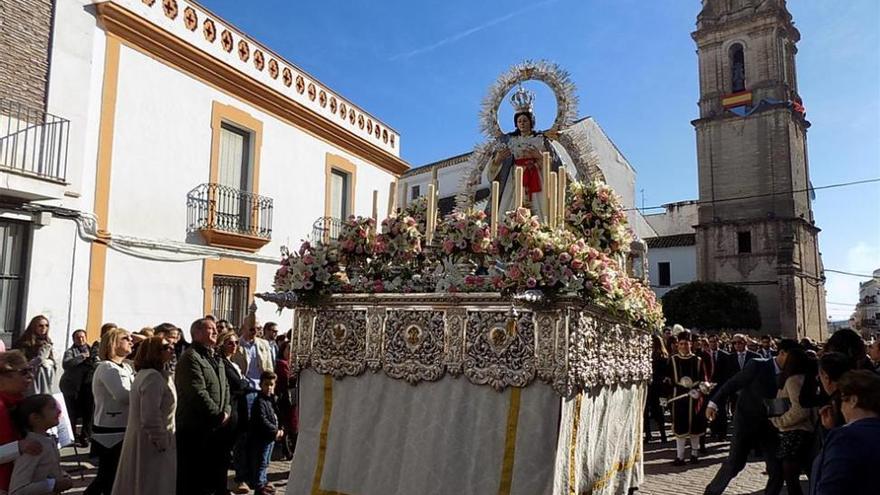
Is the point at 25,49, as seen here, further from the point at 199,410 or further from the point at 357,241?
the point at 357,241

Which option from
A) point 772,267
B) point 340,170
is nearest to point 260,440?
point 340,170

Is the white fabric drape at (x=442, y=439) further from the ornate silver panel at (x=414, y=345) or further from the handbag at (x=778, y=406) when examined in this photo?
the handbag at (x=778, y=406)

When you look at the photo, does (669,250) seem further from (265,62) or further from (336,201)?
(265,62)

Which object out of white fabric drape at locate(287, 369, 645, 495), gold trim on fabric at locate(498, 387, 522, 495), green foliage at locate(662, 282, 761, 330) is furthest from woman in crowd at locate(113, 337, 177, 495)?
green foliage at locate(662, 282, 761, 330)

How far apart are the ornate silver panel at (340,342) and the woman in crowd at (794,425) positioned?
10.9 feet

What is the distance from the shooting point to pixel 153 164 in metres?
10.7

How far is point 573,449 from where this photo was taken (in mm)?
4191

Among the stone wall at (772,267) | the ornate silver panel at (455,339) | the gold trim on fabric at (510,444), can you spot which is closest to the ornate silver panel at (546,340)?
the gold trim on fabric at (510,444)

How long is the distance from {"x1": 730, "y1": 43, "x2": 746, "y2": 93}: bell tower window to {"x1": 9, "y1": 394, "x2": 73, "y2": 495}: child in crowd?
42976 millimetres

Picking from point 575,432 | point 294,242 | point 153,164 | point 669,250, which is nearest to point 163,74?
point 153,164

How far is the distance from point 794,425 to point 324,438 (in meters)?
3.59

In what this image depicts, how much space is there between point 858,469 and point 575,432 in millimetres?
2000

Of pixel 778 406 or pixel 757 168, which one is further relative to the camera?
pixel 757 168

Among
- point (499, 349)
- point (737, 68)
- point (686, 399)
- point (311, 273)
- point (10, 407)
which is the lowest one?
point (686, 399)
